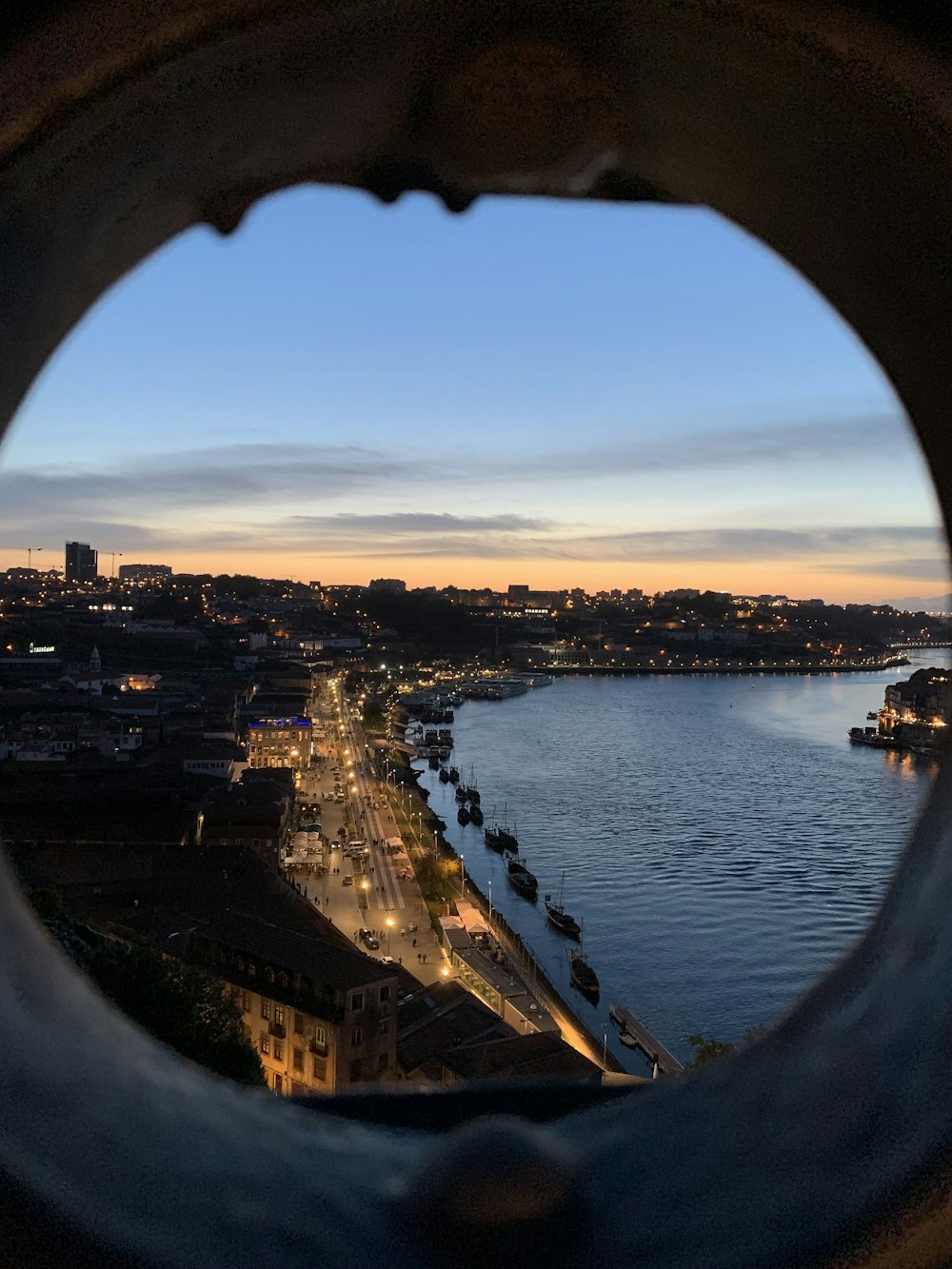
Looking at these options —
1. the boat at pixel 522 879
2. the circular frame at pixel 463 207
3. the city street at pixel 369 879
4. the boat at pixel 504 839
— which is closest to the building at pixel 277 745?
the city street at pixel 369 879

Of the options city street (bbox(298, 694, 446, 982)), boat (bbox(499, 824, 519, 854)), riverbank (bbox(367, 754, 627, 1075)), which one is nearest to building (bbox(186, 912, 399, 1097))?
riverbank (bbox(367, 754, 627, 1075))

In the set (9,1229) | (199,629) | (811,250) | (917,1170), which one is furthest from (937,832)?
(199,629)

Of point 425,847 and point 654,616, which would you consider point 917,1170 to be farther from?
point 654,616

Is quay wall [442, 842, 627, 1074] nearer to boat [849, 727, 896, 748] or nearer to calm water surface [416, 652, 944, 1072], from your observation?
calm water surface [416, 652, 944, 1072]

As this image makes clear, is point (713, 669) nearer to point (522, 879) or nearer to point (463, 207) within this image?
point (522, 879)

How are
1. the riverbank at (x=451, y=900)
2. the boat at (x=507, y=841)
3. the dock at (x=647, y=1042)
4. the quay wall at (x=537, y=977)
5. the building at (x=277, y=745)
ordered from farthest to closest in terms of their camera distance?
the building at (x=277, y=745) < the boat at (x=507, y=841) < the riverbank at (x=451, y=900) < the quay wall at (x=537, y=977) < the dock at (x=647, y=1042)

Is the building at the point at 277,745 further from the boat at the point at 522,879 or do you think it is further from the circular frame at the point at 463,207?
the circular frame at the point at 463,207
